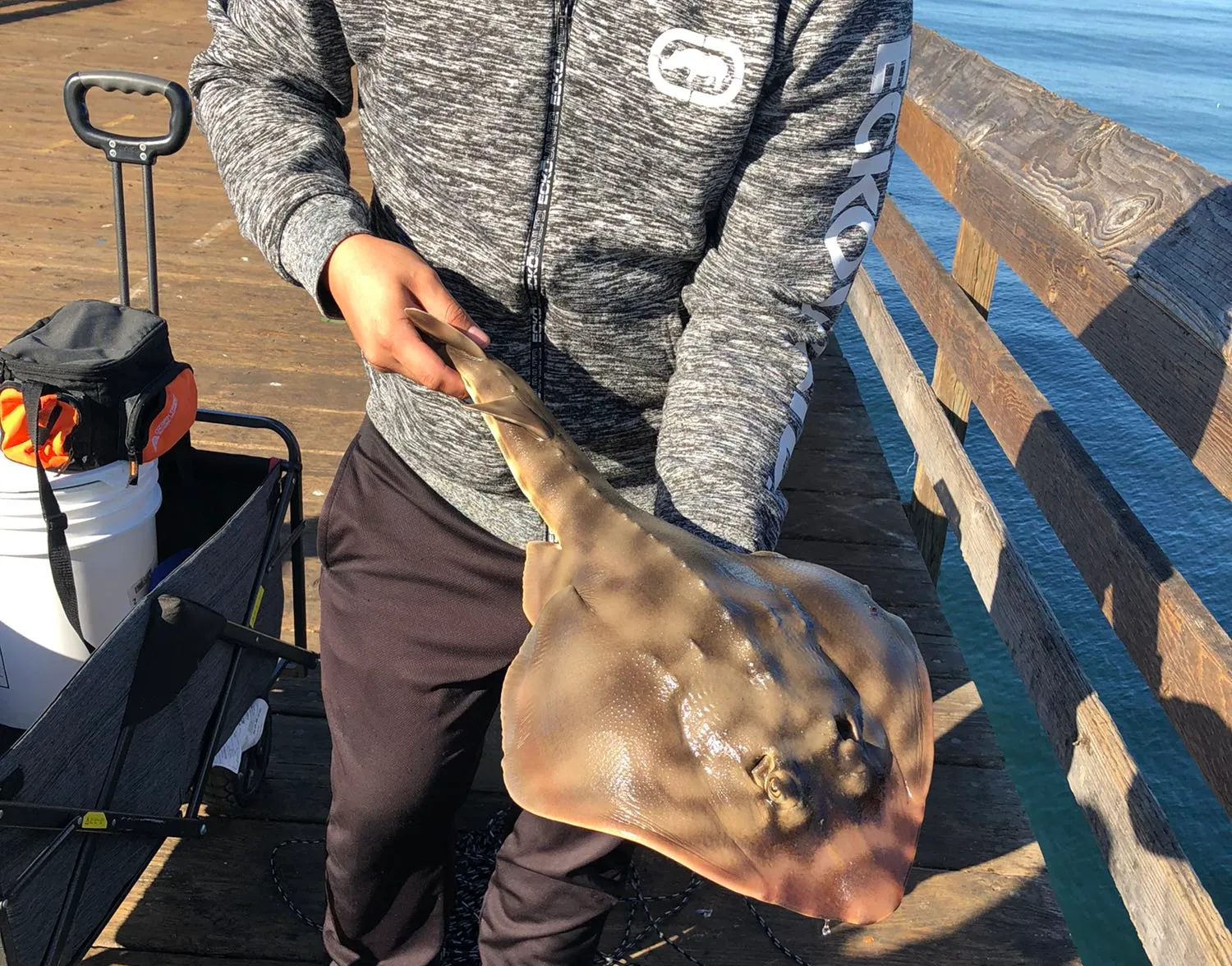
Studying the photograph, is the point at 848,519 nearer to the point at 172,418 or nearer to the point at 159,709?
the point at 172,418

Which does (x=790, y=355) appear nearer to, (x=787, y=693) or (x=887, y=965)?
(x=787, y=693)

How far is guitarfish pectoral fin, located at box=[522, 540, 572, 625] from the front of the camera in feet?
4.19

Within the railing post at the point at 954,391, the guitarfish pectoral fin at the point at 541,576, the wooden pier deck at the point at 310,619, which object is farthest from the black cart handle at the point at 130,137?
the railing post at the point at 954,391

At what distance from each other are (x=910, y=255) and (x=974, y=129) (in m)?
1.02

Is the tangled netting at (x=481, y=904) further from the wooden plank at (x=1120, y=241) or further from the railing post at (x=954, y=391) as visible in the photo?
the railing post at (x=954, y=391)

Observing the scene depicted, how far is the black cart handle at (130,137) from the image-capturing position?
253 centimetres

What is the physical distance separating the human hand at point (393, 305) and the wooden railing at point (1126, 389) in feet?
3.74

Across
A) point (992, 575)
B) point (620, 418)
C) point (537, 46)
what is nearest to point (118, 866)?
point (620, 418)

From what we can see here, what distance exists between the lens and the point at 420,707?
1.65m

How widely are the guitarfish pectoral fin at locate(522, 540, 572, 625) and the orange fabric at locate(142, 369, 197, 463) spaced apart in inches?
45.9

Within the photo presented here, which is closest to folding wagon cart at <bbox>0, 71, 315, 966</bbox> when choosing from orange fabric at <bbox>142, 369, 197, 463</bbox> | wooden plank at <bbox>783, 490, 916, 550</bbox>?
orange fabric at <bbox>142, 369, 197, 463</bbox>

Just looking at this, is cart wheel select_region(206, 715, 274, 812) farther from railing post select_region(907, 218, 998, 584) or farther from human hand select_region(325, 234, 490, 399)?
railing post select_region(907, 218, 998, 584)

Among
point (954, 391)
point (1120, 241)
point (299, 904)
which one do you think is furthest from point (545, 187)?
point (954, 391)

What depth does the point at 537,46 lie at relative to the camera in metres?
Result: 1.46
